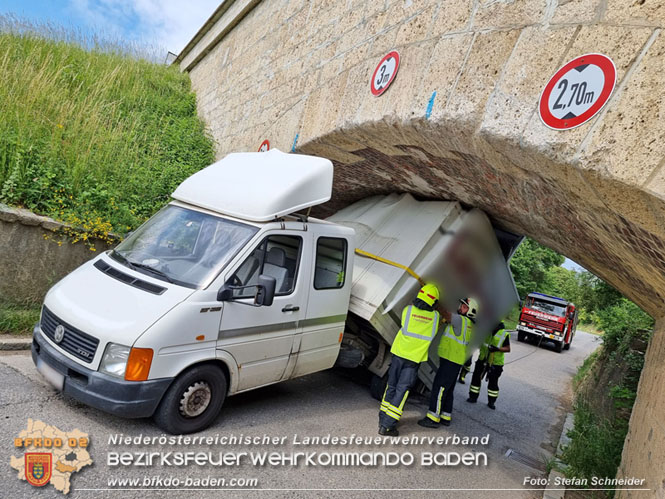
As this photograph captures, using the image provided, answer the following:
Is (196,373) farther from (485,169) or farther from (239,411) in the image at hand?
(485,169)

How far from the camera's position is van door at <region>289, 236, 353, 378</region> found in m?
4.77

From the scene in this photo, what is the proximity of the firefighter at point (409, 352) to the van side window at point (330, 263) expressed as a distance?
2.76ft

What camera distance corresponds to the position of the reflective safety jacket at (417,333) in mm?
4973

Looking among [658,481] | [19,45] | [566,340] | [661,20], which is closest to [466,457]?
[658,481]

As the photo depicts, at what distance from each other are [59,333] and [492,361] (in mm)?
5814

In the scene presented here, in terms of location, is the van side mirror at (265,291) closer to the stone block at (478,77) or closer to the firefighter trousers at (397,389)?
the firefighter trousers at (397,389)

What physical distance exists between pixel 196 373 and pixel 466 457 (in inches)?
117

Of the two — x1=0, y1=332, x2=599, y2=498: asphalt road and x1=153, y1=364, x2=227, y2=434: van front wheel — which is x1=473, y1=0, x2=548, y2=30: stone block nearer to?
x1=153, y1=364, x2=227, y2=434: van front wheel

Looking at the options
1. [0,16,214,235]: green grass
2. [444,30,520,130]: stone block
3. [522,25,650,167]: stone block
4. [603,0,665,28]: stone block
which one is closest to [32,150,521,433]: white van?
[444,30,520,130]: stone block

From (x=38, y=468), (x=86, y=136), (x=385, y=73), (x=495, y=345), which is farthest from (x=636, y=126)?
(x=86, y=136)

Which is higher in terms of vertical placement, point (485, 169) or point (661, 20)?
point (661, 20)

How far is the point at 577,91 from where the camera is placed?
10.2 ft

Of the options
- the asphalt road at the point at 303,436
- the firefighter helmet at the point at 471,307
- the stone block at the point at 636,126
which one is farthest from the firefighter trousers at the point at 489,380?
the stone block at the point at 636,126

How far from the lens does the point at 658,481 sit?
3064mm
